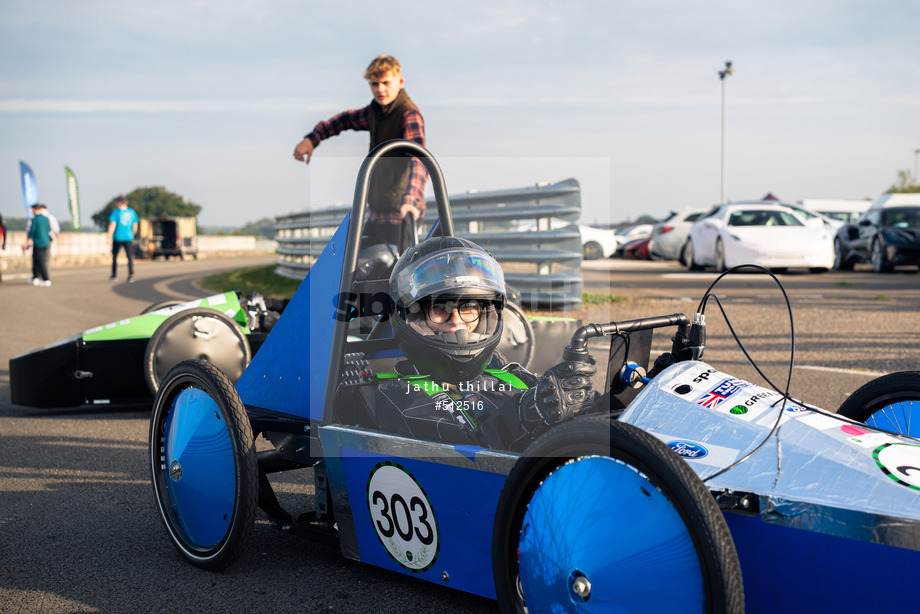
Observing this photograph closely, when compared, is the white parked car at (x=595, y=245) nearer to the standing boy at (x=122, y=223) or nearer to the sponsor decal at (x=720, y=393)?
the sponsor decal at (x=720, y=393)

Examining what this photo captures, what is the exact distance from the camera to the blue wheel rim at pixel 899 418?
2.65 metres

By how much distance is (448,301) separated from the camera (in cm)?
288

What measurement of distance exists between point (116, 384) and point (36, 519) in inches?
82.9

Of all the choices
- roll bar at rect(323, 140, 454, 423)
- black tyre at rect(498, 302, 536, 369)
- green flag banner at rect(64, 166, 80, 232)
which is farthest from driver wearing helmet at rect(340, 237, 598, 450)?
green flag banner at rect(64, 166, 80, 232)

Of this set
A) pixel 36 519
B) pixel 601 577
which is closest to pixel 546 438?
pixel 601 577

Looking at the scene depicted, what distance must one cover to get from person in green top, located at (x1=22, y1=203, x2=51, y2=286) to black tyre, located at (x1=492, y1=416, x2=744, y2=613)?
59.6ft

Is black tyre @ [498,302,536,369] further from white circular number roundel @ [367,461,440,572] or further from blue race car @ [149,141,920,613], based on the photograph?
white circular number roundel @ [367,461,440,572]

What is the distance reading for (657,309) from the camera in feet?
34.5

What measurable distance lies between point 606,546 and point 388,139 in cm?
335

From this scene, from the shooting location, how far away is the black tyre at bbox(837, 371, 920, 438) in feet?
8.70

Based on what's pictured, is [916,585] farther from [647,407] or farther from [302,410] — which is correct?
[302,410]

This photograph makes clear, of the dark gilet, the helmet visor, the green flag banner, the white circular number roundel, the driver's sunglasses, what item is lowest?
the white circular number roundel

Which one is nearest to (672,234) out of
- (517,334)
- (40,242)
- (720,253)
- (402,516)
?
(720,253)

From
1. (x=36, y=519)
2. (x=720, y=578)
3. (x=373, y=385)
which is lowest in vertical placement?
(x=36, y=519)
